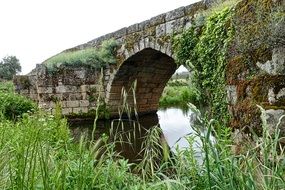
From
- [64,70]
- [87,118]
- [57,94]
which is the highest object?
[64,70]

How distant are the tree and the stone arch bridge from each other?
85.7ft

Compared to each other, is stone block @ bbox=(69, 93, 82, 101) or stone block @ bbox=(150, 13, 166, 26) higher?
stone block @ bbox=(150, 13, 166, 26)

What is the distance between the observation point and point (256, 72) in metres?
3.37

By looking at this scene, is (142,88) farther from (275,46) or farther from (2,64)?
(2,64)

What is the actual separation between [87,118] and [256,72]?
8.28 metres

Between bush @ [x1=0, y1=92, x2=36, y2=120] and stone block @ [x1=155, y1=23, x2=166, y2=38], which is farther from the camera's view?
bush @ [x1=0, y1=92, x2=36, y2=120]

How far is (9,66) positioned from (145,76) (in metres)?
30.4

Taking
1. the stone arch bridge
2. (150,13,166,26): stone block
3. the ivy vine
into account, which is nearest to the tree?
the stone arch bridge

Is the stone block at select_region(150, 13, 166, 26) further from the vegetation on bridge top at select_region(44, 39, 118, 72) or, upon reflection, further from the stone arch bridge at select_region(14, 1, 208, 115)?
the vegetation on bridge top at select_region(44, 39, 118, 72)

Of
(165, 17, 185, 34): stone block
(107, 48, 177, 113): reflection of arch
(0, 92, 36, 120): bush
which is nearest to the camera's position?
(165, 17, 185, 34): stone block

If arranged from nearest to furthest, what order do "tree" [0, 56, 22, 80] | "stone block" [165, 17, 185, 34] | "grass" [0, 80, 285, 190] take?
"grass" [0, 80, 285, 190]
"stone block" [165, 17, 185, 34]
"tree" [0, 56, 22, 80]

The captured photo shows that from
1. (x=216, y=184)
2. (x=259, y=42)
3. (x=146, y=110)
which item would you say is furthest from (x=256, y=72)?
(x=146, y=110)

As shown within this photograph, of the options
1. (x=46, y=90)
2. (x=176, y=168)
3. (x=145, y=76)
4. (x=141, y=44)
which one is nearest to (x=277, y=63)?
(x=176, y=168)

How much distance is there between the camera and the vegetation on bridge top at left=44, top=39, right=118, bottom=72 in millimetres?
10734
